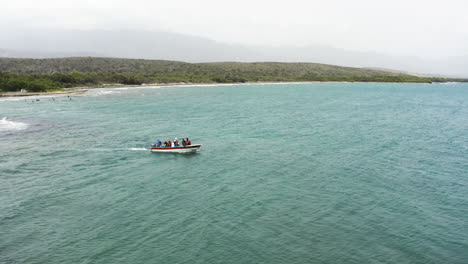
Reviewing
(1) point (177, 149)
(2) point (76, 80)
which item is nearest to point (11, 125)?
(1) point (177, 149)

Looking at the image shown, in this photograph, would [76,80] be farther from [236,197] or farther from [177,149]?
[236,197]

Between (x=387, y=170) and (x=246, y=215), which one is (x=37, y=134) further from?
(x=387, y=170)

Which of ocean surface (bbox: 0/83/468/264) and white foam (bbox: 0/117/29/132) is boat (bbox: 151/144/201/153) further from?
white foam (bbox: 0/117/29/132)

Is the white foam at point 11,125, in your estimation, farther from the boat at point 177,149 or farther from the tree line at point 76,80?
the tree line at point 76,80

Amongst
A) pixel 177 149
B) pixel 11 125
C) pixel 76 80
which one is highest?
pixel 76 80

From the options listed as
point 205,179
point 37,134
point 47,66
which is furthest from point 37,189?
point 47,66

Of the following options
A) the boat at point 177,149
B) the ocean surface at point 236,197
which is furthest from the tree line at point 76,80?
the boat at point 177,149
